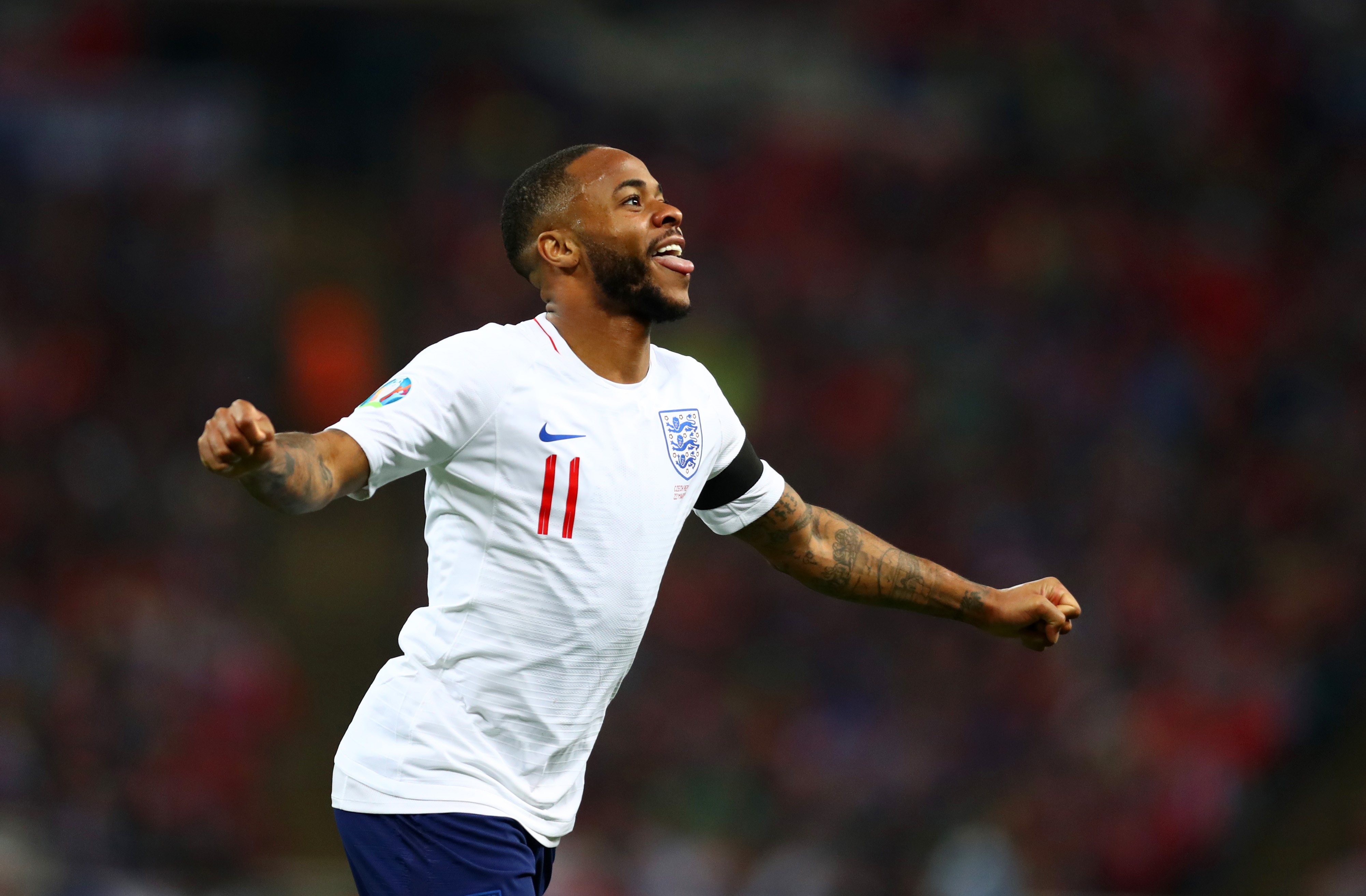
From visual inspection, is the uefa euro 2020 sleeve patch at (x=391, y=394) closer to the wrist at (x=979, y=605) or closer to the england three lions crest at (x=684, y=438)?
the england three lions crest at (x=684, y=438)

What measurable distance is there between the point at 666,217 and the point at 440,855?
1561mm

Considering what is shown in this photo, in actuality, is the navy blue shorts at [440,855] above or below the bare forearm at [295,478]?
below

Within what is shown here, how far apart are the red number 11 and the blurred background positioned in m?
5.88

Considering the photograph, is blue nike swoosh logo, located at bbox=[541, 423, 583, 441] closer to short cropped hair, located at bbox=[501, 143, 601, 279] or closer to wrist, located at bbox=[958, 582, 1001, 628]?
short cropped hair, located at bbox=[501, 143, 601, 279]

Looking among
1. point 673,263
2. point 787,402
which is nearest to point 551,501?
point 673,263

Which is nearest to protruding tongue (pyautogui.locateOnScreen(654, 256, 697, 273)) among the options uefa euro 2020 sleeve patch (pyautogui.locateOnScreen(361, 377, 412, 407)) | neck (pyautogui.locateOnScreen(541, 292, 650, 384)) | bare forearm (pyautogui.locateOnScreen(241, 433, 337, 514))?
neck (pyautogui.locateOnScreen(541, 292, 650, 384))

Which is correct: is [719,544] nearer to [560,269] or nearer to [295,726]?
[295,726]

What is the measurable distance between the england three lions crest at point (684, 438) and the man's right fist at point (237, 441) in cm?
105

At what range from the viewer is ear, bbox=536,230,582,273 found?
3.67 m

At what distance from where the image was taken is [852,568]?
4.06 metres

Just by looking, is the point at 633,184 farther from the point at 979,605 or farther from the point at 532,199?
the point at 979,605

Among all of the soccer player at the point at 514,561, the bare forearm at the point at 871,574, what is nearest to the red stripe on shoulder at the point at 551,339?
the soccer player at the point at 514,561

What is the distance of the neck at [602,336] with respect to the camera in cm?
356

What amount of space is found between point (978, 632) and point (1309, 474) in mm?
2745
